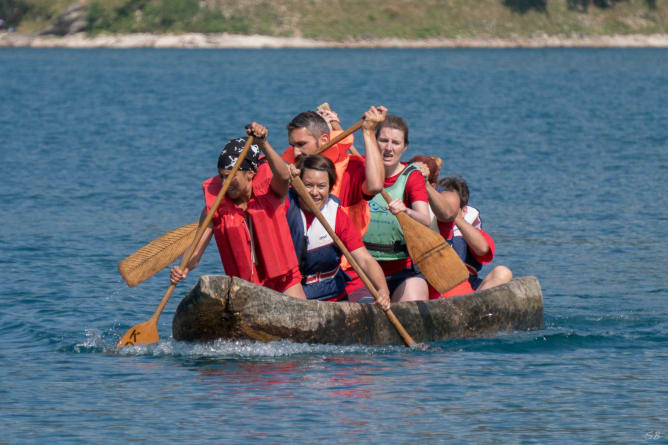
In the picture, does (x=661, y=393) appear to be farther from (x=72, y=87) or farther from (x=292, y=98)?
(x=72, y=87)

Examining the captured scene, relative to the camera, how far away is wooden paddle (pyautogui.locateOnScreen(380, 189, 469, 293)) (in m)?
10.1

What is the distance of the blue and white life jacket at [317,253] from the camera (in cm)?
999

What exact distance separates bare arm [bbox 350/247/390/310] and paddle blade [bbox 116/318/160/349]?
1.91 meters

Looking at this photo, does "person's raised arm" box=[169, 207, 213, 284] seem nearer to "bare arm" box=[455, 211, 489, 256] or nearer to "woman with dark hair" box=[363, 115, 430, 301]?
"woman with dark hair" box=[363, 115, 430, 301]

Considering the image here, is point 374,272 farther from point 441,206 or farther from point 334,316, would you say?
point 441,206

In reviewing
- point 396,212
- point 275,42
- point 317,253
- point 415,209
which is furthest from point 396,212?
point 275,42

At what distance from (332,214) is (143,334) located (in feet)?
6.80

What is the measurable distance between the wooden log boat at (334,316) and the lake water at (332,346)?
16 cm

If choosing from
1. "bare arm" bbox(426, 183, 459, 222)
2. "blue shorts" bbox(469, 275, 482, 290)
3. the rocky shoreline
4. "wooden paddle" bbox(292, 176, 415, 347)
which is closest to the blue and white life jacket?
"wooden paddle" bbox(292, 176, 415, 347)

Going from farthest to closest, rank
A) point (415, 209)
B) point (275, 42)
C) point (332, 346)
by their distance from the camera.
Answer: point (275, 42), point (332, 346), point (415, 209)

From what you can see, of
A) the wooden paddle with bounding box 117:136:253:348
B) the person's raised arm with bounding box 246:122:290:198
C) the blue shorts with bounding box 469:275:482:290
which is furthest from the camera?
the blue shorts with bounding box 469:275:482:290

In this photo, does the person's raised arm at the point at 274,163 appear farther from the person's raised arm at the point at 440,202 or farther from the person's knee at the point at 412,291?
the person's knee at the point at 412,291

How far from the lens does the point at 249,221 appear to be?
9.73 m

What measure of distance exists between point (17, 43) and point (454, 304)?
90.8 metres
